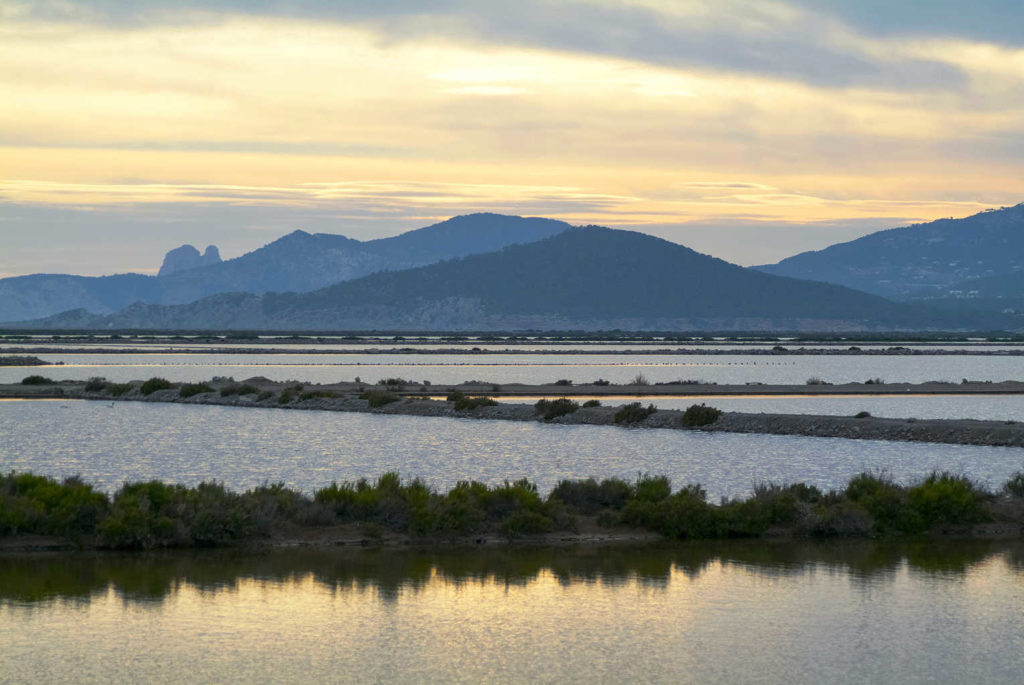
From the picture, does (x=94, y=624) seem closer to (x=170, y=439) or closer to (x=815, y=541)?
(x=815, y=541)

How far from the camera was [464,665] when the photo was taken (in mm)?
13234

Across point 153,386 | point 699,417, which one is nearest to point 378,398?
point 153,386

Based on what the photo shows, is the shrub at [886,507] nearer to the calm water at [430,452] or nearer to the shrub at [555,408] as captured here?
the calm water at [430,452]

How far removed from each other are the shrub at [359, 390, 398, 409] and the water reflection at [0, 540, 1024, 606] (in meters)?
33.8

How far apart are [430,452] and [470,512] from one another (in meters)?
15.2

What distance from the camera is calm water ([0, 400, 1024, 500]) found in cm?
2989

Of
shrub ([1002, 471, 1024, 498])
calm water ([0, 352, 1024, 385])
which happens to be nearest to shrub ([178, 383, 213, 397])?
calm water ([0, 352, 1024, 385])

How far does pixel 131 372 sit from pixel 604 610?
235 feet

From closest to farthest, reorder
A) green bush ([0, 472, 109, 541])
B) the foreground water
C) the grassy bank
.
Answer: the foreground water
green bush ([0, 472, 109, 541])
the grassy bank

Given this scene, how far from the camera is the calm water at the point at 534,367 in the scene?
254ft

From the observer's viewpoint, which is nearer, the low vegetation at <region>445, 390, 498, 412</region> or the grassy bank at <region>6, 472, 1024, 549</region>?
the grassy bank at <region>6, 472, 1024, 549</region>

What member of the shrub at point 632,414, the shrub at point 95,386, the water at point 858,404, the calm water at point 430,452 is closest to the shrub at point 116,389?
the shrub at point 95,386

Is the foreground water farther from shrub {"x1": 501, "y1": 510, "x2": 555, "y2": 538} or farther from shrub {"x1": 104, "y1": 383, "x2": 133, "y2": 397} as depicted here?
shrub {"x1": 104, "y1": 383, "x2": 133, "y2": 397}

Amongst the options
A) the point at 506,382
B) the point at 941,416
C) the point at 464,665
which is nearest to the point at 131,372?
the point at 506,382
